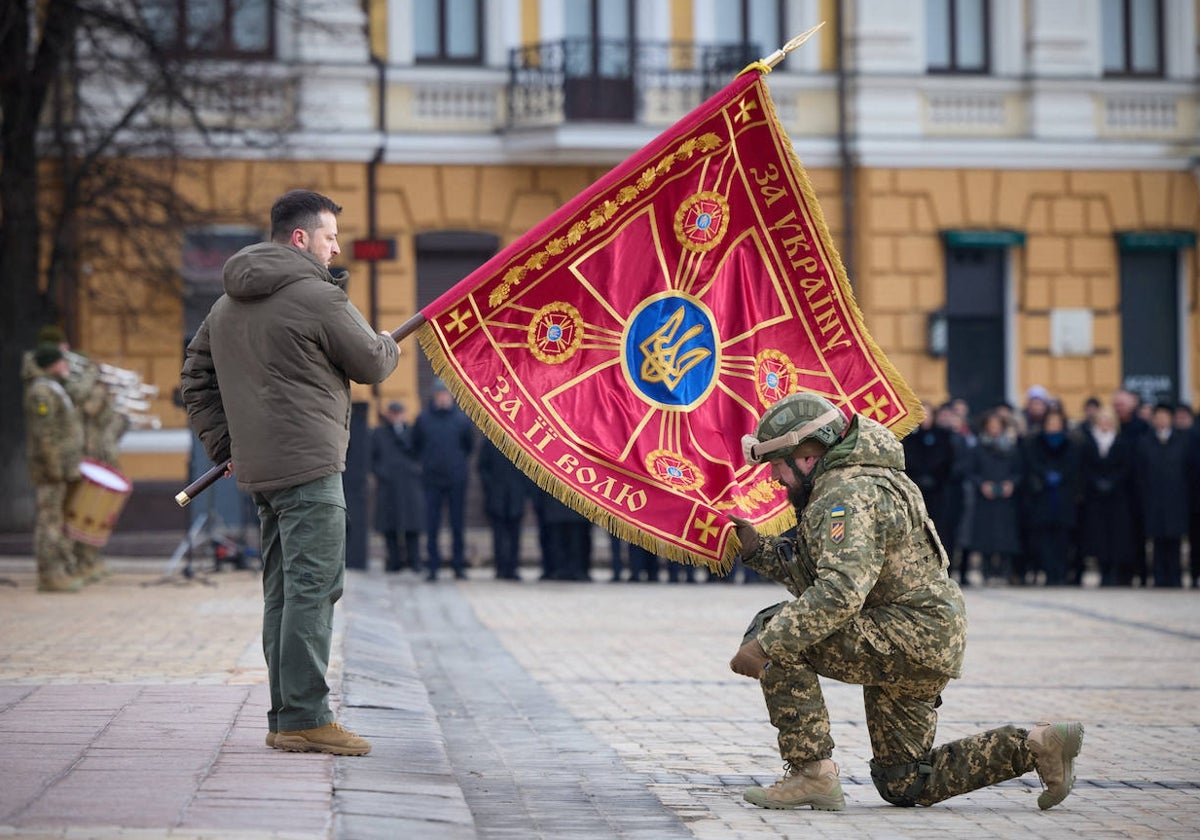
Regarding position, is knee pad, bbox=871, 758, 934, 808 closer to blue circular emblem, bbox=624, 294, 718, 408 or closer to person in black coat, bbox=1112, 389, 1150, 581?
blue circular emblem, bbox=624, 294, 718, 408

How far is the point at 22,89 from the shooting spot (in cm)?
2264

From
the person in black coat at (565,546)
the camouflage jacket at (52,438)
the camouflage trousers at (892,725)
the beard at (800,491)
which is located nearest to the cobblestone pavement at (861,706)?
the camouflage trousers at (892,725)

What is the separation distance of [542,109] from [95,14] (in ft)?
24.7

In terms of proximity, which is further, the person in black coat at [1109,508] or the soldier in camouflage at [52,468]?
the person in black coat at [1109,508]

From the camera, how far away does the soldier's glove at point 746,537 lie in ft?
24.4

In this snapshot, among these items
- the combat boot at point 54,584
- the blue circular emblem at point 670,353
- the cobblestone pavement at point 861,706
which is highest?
the blue circular emblem at point 670,353

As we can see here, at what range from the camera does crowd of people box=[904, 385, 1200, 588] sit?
20.8 meters

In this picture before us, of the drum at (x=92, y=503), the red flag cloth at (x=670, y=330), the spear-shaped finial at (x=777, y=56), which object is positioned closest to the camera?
the spear-shaped finial at (x=777, y=56)

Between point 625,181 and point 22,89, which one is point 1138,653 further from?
point 22,89

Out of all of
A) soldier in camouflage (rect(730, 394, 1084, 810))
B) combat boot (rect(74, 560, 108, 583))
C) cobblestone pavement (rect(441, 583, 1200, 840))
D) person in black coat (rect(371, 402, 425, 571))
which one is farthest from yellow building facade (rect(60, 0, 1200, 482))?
soldier in camouflage (rect(730, 394, 1084, 810))

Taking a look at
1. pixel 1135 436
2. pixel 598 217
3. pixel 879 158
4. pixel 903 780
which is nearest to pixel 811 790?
pixel 903 780

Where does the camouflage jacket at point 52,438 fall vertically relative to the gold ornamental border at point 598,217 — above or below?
below

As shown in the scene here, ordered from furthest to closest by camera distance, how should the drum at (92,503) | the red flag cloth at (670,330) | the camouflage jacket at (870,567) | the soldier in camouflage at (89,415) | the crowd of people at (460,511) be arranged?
the crowd of people at (460,511)
the soldier in camouflage at (89,415)
the drum at (92,503)
the red flag cloth at (670,330)
the camouflage jacket at (870,567)

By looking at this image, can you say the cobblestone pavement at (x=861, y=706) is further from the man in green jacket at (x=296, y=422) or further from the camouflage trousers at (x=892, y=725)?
the man in green jacket at (x=296, y=422)
